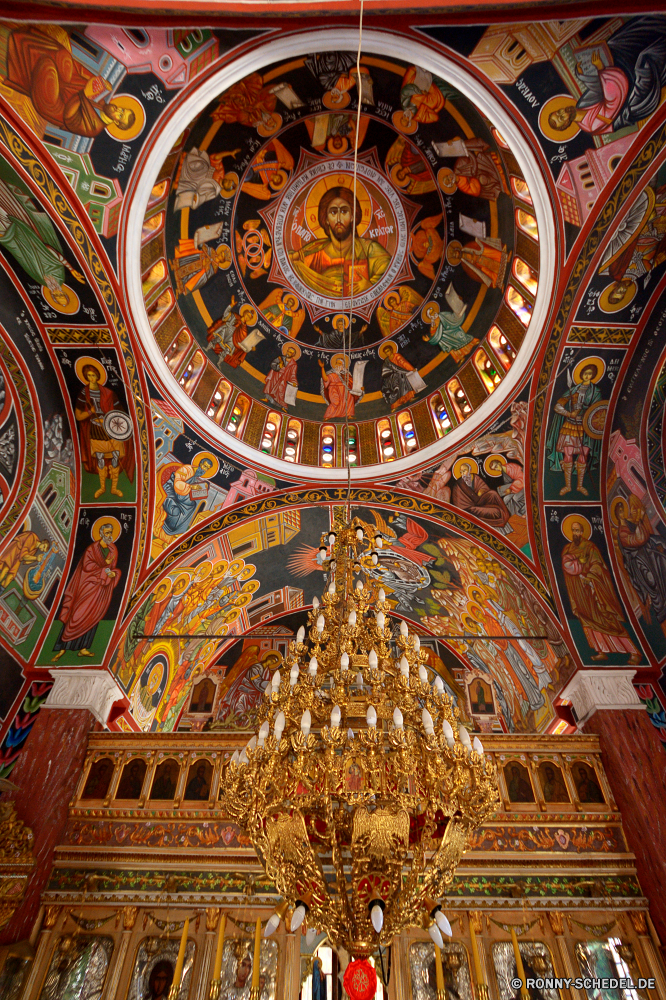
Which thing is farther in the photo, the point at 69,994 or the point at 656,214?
the point at 656,214

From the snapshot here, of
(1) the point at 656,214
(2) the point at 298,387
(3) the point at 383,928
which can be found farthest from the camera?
(2) the point at 298,387

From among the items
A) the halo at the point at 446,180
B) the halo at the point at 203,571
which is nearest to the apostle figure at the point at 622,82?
the halo at the point at 446,180

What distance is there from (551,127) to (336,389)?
21.1ft

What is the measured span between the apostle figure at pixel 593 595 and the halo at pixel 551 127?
637 centimetres

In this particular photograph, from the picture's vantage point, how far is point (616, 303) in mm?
9102

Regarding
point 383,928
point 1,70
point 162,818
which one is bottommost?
point 383,928

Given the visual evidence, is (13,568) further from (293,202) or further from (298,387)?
(293,202)

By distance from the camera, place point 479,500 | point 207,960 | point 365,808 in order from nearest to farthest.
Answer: point 365,808
point 207,960
point 479,500

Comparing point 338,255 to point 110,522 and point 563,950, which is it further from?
point 563,950

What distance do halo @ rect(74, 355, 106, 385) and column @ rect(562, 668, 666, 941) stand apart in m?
10.0

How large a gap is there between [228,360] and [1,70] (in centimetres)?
604

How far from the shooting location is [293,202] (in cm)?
1191

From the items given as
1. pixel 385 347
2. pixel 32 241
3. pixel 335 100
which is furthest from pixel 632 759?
pixel 335 100

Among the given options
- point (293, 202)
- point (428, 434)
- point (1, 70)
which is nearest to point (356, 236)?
point (293, 202)
